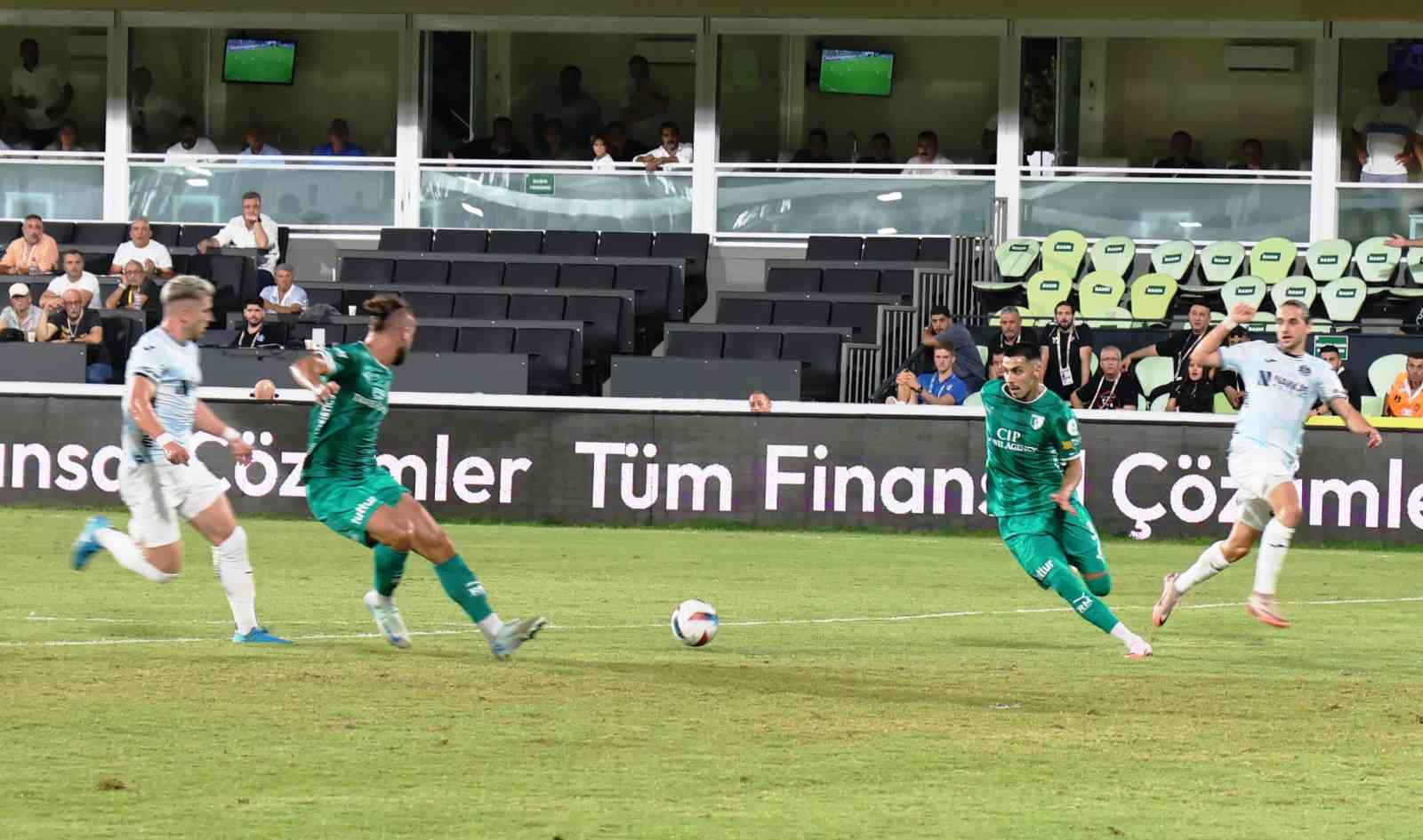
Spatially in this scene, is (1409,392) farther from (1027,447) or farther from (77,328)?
(77,328)

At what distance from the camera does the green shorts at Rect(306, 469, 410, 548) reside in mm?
10422

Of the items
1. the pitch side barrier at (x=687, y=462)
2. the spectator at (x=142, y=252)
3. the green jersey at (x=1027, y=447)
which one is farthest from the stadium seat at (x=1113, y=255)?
the green jersey at (x=1027, y=447)

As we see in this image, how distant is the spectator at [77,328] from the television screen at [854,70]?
10.9 m

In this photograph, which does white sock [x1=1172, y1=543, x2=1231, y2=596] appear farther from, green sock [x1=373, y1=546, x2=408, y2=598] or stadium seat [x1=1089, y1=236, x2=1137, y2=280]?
stadium seat [x1=1089, y1=236, x2=1137, y2=280]

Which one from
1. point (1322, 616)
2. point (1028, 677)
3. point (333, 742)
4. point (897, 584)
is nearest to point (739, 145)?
point (897, 584)

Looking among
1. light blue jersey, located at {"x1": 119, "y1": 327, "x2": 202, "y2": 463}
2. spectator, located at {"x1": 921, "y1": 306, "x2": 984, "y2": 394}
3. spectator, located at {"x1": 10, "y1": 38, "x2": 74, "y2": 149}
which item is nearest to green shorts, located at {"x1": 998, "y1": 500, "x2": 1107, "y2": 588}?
light blue jersey, located at {"x1": 119, "y1": 327, "x2": 202, "y2": 463}

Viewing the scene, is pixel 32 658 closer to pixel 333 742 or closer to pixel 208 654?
pixel 208 654

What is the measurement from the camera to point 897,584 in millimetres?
16047

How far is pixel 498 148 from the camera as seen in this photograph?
94.3 feet

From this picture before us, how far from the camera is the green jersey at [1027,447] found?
38.5ft

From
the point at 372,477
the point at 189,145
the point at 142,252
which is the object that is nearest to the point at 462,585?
the point at 372,477

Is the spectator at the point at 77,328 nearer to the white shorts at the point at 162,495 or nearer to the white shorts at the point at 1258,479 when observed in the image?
the white shorts at the point at 162,495

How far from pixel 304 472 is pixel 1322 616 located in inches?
287

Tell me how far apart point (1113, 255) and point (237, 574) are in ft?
54.5
